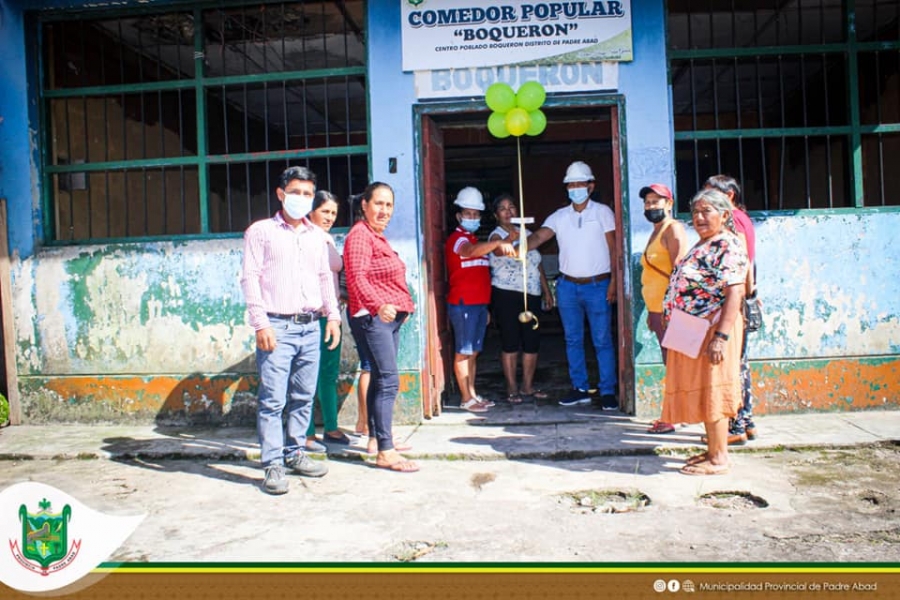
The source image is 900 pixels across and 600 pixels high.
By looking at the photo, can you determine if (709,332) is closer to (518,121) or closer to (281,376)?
(518,121)

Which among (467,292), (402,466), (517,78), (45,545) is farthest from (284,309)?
(517,78)

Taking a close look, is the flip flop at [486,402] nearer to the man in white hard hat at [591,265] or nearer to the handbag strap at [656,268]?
the man in white hard hat at [591,265]

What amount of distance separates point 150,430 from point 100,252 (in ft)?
5.36

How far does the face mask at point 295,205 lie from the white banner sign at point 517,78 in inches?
77.0

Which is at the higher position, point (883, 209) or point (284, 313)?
point (883, 209)

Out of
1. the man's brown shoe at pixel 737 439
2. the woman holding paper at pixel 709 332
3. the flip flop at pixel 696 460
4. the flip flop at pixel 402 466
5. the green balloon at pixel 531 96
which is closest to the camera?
the woman holding paper at pixel 709 332

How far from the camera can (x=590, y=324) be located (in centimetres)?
632

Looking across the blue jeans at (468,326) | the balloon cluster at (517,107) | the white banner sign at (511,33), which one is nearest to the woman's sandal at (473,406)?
the blue jeans at (468,326)

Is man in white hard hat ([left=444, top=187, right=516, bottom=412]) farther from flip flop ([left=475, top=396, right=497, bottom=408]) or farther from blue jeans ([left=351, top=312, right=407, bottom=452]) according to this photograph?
blue jeans ([left=351, top=312, right=407, bottom=452])

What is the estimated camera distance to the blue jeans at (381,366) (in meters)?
4.64

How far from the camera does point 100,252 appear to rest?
6.40 metres

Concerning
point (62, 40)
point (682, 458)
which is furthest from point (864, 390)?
point (62, 40)

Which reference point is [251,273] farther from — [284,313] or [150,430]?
[150,430]

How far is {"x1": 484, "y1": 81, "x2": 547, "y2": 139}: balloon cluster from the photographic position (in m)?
5.62
